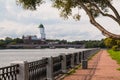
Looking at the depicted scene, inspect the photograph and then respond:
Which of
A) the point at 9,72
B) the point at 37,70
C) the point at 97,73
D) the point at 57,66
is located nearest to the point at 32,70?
the point at 37,70

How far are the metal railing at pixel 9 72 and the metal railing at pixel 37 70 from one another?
1.67m

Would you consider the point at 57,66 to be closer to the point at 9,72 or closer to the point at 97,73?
the point at 97,73

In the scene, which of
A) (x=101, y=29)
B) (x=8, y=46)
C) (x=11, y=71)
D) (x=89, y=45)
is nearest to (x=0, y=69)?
(x=11, y=71)

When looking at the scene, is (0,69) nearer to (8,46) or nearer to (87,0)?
(87,0)

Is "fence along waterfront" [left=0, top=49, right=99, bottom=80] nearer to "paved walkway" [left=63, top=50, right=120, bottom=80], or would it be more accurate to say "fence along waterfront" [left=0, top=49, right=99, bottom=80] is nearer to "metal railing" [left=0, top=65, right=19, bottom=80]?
"metal railing" [left=0, top=65, right=19, bottom=80]

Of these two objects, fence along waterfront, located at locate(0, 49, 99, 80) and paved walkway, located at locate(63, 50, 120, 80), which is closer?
fence along waterfront, located at locate(0, 49, 99, 80)

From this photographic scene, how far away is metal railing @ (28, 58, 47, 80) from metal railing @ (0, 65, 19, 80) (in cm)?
167

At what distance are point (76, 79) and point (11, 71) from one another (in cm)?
864

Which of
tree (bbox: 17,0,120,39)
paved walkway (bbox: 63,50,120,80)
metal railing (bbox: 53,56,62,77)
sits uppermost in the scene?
tree (bbox: 17,0,120,39)

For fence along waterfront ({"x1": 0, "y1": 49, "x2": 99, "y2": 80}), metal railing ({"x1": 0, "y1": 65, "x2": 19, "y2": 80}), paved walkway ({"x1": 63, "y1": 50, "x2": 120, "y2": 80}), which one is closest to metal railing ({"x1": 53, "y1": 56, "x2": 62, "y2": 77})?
fence along waterfront ({"x1": 0, "y1": 49, "x2": 99, "y2": 80})

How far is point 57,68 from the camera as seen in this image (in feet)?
76.2

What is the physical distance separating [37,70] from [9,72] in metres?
4.16

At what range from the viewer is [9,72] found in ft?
41.7

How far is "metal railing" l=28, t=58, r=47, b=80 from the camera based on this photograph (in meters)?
15.5
